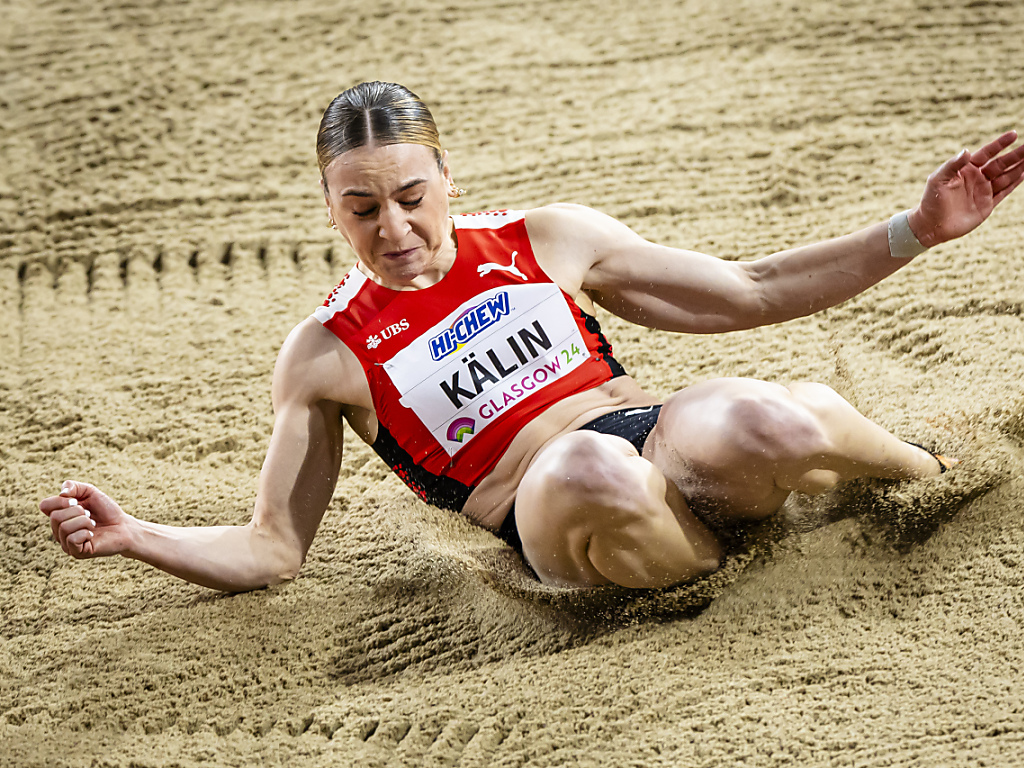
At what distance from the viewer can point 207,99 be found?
3422 millimetres

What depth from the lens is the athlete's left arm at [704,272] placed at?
161cm

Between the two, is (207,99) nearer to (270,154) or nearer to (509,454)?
(270,154)

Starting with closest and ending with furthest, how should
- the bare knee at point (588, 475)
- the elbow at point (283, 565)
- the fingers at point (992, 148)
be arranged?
the bare knee at point (588, 475) < the fingers at point (992, 148) < the elbow at point (283, 565)

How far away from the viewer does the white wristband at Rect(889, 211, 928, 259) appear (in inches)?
61.8

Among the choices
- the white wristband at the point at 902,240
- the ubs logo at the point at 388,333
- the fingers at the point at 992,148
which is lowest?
the ubs logo at the point at 388,333

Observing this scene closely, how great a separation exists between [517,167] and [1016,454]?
1751 mm

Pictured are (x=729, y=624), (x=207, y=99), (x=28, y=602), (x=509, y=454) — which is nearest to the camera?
(x=729, y=624)

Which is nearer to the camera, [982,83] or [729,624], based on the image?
[729,624]

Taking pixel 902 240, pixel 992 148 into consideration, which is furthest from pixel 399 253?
pixel 992 148

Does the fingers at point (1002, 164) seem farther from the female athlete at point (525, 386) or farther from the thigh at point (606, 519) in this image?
the thigh at point (606, 519)

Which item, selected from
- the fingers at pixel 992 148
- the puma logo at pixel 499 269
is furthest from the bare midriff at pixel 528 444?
the fingers at pixel 992 148

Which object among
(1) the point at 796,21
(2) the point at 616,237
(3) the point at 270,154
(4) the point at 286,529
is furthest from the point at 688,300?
(1) the point at 796,21

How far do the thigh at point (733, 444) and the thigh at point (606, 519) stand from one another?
0.04m

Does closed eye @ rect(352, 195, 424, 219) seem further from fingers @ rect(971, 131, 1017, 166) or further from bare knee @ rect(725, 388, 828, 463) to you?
fingers @ rect(971, 131, 1017, 166)
